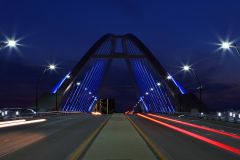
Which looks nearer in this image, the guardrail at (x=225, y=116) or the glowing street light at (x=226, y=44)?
the glowing street light at (x=226, y=44)

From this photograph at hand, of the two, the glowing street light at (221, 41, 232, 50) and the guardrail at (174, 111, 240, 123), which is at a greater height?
the glowing street light at (221, 41, 232, 50)

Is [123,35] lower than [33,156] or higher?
higher

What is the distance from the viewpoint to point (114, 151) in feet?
53.0

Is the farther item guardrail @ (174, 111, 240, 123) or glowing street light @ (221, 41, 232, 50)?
guardrail @ (174, 111, 240, 123)

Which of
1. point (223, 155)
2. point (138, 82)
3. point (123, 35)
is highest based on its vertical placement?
point (123, 35)

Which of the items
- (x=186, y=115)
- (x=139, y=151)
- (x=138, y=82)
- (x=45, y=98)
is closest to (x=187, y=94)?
(x=186, y=115)

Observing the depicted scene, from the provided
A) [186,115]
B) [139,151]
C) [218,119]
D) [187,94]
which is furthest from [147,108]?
[139,151]

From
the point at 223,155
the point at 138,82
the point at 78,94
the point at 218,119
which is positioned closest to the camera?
the point at 223,155

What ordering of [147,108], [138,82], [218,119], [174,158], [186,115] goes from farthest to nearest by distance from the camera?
[147,108], [138,82], [186,115], [218,119], [174,158]

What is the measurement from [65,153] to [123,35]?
93416 mm

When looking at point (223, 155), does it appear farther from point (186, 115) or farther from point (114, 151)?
point (186, 115)

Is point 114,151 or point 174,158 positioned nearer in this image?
point 174,158

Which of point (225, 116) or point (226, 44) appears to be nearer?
point (226, 44)

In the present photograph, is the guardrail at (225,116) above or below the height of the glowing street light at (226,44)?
below
